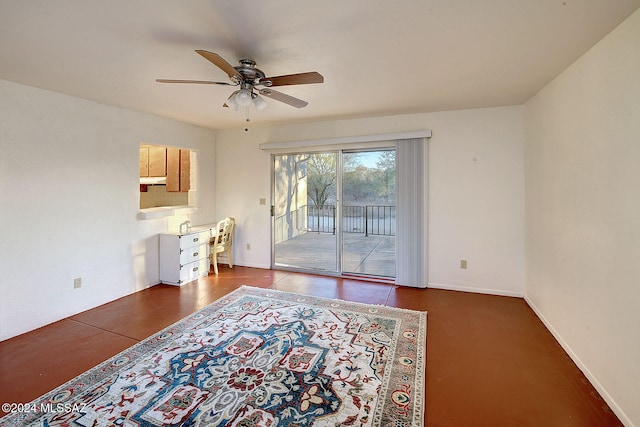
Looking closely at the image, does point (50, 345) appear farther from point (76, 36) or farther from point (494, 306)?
point (494, 306)

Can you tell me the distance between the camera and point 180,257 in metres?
4.20

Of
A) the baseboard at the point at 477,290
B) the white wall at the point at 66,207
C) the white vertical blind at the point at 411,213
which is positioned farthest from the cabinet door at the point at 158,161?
the baseboard at the point at 477,290

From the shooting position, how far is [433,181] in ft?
13.5

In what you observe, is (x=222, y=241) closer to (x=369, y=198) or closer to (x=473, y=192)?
(x=369, y=198)

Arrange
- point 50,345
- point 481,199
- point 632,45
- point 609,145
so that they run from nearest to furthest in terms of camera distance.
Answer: point 632,45, point 609,145, point 50,345, point 481,199

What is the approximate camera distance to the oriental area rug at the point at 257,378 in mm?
1758

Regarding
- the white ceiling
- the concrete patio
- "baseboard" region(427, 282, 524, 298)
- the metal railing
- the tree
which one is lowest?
"baseboard" region(427, 282, 524, 298)

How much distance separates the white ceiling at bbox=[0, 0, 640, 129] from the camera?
169 centimetres

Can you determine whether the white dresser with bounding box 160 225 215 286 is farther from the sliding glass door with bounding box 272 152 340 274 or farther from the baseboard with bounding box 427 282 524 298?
the baseboard with bounding box 427 282 524 298

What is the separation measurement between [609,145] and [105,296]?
5.14 metres

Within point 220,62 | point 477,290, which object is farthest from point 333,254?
point 220,62

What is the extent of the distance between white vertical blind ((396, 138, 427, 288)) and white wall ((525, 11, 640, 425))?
1.39 meters

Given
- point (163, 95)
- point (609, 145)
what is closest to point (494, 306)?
point (609, 145)

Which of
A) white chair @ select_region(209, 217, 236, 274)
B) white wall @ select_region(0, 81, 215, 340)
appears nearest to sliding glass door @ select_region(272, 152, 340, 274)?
white chair @ select_region(209, 217, 236, 274)
